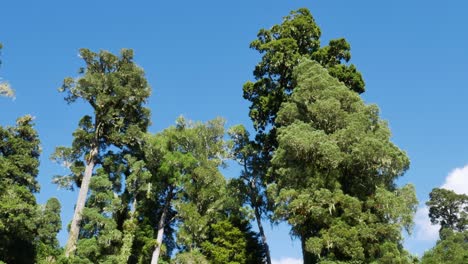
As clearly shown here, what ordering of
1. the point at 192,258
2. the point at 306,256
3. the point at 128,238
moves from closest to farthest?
the point at 306,256
the point at 192,258
the point at 128,238

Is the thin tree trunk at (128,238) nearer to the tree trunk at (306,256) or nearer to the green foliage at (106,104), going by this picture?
the green foliage at (106,104)

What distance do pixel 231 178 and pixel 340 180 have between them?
333 inches

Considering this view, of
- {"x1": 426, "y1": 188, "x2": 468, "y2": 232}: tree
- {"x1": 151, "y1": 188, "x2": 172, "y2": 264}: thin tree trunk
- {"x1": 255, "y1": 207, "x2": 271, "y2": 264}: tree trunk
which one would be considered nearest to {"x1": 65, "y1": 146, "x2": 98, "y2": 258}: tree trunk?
{"x1": 151, "y1": 188, "x2": 172, "y2": 264}: thin tree trunk

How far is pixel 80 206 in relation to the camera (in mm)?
27453

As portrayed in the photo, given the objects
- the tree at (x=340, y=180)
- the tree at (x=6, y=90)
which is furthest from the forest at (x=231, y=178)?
the tree at (x=6, y=90)

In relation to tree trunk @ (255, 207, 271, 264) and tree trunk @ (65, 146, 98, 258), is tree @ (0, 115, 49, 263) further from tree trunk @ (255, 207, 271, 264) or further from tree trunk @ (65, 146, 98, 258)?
tree trunk @ (255, 207, 271, 264)

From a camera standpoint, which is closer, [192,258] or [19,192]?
[192,258]

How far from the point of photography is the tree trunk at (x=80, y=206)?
26.2 metres

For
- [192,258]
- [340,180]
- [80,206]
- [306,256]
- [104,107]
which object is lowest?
[306,256]

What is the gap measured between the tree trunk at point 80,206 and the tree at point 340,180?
11.6 metres

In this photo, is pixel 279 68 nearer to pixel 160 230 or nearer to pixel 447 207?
pixel 160 230

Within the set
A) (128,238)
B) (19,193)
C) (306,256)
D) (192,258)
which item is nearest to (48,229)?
(19,193)

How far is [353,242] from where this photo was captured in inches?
774

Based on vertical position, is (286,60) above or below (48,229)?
above
